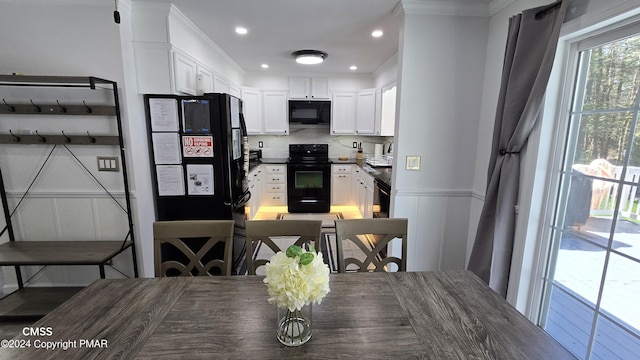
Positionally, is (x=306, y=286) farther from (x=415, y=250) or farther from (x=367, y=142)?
(x=367, y=142)

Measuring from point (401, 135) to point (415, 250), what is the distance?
102 centimetres

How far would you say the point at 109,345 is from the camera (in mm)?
896

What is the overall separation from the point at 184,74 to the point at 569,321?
340 centimetres

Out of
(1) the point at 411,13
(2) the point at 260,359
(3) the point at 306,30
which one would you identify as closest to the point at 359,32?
(3) the point at 306,30

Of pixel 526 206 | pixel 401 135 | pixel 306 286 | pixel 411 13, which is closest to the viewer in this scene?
pixel 306 286

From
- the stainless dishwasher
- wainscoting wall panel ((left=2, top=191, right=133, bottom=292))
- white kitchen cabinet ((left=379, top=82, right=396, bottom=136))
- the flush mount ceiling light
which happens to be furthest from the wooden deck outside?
wainscoting wall panel ((left=2, top=191, right=133, bottom=292))

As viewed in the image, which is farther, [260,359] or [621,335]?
[621,335]

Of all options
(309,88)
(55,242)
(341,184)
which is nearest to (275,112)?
(309,88)

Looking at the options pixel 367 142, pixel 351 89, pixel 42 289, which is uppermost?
pixel 351 89

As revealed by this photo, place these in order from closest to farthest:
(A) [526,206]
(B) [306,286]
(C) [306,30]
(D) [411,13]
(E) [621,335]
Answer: (B) [306,286] → (E) [621,335] → (A) [526,206] → (D) [411,13] → (C) [306,30]

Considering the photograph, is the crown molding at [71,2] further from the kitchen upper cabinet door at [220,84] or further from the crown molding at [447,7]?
the crown molding at [447,7]

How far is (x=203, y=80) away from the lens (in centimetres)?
282

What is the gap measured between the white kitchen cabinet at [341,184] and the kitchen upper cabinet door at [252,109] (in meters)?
1.54

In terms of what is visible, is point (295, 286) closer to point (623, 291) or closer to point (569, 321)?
point (623, 291)
